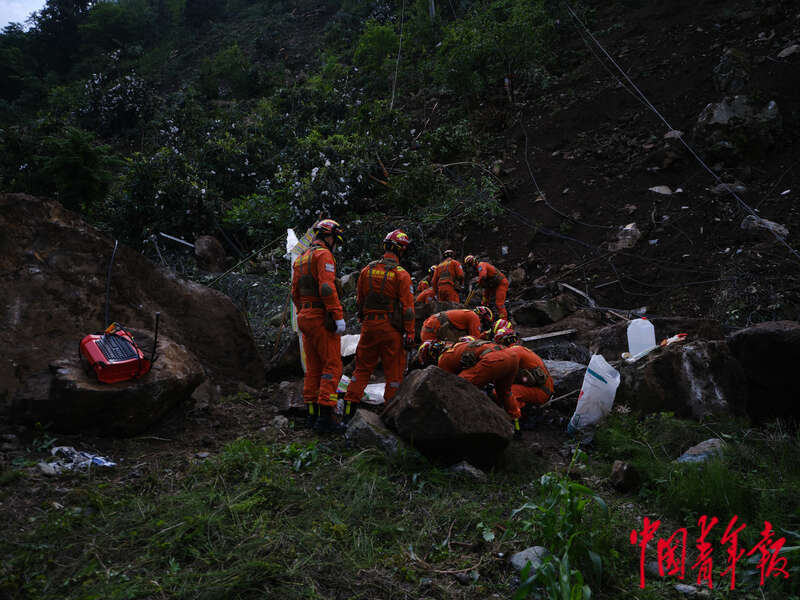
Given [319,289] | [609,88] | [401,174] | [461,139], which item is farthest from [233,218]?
[609,88]

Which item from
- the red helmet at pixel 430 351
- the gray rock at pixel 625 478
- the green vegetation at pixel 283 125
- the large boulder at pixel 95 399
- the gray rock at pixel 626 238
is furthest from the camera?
the green vegetation at pixel 283 125

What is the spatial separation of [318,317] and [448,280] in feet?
12.5

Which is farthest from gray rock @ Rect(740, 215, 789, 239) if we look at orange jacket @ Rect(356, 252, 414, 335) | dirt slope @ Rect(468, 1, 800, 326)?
orange jacket @ Rect(356, 252, 414, 335)

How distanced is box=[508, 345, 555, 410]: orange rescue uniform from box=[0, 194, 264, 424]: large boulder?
2.76 metres

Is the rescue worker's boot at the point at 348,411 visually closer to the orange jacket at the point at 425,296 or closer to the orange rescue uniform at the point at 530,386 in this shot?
the orange rescue uniform at the point at 530,386

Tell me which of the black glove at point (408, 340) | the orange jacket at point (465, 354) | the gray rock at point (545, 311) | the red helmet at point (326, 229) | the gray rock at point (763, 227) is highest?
the red helmet at point (326, 229)

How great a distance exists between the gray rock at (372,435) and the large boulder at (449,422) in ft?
0.30

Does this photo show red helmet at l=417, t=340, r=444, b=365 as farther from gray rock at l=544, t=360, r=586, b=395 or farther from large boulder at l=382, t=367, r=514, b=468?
large boulder at l=382, t=367, r=514, b=468

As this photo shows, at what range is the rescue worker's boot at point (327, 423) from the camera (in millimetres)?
4664

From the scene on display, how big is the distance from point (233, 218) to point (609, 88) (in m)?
9.19

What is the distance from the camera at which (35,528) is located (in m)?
2.83

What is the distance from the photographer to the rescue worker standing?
27.4 feet

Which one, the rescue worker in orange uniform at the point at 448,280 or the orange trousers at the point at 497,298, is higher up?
the rescue worker in orange uniform at the point at 448,280

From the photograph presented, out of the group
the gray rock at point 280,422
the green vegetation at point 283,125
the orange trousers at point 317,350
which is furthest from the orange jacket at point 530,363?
the green vegetation at point 283,125
